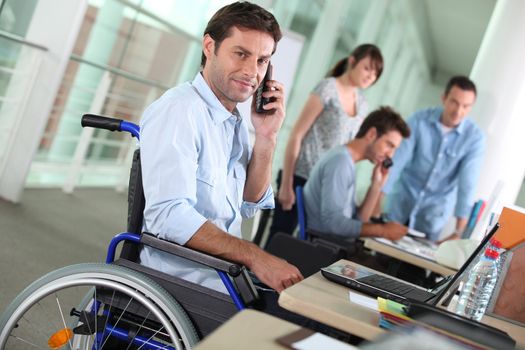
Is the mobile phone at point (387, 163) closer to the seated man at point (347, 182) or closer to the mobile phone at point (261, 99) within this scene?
the seated man at point (347, 182)

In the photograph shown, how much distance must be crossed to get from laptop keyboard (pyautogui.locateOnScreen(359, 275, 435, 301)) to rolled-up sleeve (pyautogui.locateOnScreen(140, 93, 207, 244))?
18.2 inches

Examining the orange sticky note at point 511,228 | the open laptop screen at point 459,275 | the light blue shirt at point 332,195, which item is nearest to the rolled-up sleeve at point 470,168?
the light blue shirt at point 332,195

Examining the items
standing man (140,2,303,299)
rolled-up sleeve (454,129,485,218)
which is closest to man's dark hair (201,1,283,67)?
standing man (140,2,303,299)

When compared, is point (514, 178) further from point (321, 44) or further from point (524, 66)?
point (321, 44)

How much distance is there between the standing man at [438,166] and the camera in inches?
190

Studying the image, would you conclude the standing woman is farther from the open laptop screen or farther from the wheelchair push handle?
the open laptop screen

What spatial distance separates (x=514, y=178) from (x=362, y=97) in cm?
182

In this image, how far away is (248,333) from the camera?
1.16 m

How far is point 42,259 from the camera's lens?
402 cm

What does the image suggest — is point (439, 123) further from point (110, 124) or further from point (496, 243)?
point (110, 124)

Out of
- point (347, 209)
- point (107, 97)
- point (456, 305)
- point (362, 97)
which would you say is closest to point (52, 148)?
point (107, 97)

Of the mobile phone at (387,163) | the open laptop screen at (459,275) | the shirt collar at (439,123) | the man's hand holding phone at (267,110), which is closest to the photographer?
the open laptop screen at (459,275)

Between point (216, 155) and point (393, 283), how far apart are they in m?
0.60

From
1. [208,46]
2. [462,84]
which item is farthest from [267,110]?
[462,84]
